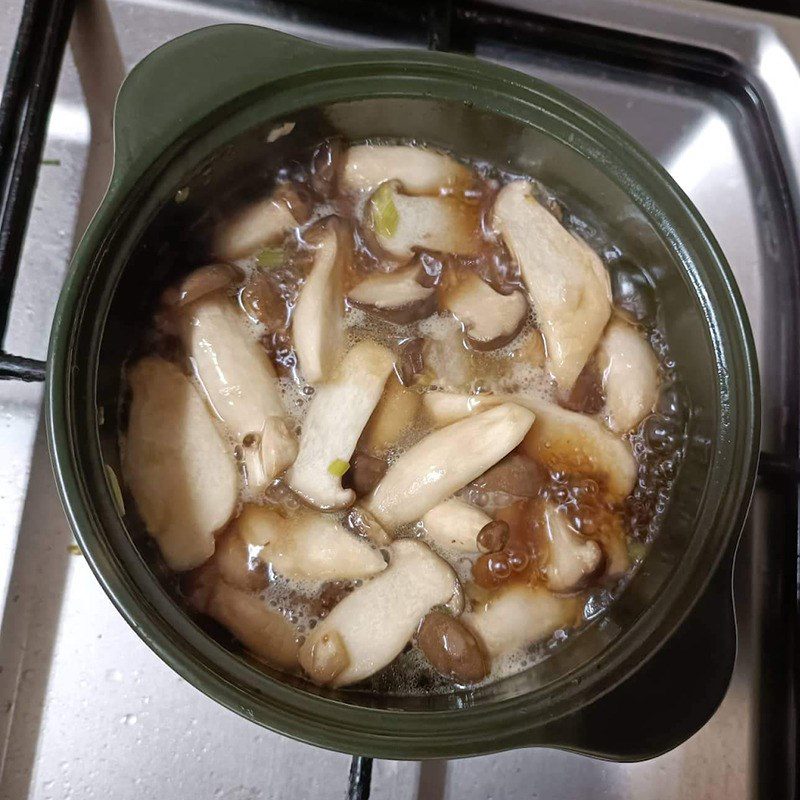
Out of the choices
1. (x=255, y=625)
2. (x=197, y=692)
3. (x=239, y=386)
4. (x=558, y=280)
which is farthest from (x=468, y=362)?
(x=197, y=692)

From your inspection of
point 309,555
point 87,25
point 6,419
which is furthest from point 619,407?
point 87,25

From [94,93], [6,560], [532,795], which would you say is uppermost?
[94,93]

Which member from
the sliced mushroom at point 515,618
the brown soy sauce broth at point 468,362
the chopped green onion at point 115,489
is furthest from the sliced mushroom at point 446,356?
the chopped green onion at point 115,489

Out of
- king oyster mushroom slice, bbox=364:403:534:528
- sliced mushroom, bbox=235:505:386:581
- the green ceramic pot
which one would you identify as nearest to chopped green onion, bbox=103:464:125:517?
the green ceramic pot

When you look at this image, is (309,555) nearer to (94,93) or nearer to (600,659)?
(600,659)

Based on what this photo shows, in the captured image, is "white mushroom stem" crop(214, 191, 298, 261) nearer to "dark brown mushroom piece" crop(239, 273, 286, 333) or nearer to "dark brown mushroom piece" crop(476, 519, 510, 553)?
"dark brown mushroom piece" crop(239, 273, 286, 333)

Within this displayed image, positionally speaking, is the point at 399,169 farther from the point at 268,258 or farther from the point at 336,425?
the point at 336,425
